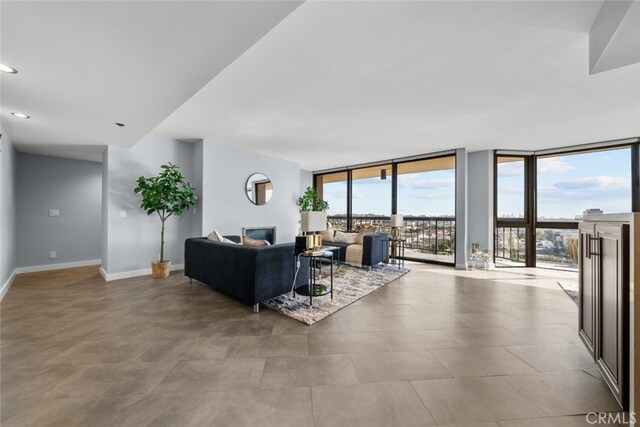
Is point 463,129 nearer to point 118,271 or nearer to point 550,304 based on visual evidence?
point 550,304

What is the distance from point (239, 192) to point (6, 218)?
3377mm

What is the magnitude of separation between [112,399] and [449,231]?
670 centimetres

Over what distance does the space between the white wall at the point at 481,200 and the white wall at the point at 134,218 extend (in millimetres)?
6109

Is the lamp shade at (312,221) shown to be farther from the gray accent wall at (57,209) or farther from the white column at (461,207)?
the gray accent wall at (57,209)

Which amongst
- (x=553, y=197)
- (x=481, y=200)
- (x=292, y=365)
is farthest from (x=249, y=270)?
(x=553, y=197)

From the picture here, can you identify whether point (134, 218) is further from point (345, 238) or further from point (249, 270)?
point (345, 238)

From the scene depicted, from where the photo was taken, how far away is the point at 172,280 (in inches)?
165

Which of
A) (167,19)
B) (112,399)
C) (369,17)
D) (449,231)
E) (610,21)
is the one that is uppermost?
(369,17)

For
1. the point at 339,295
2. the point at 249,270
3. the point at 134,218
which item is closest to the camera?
the point at 249,270

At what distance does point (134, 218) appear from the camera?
450 cm

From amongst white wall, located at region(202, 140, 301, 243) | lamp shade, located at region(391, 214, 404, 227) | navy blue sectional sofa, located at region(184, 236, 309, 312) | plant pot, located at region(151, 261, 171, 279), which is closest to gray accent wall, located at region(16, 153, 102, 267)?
plant pot, located at region(151, 261, 171, 279)

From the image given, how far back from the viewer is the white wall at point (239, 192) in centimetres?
494

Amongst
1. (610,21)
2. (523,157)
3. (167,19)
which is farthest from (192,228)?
(523,157)

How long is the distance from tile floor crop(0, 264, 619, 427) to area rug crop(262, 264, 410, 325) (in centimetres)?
14
